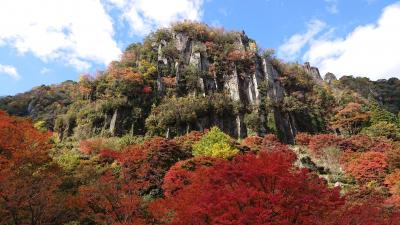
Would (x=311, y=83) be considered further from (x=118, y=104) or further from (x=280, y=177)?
(x=280, y=177)

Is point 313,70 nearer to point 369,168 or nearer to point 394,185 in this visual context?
point 369,168

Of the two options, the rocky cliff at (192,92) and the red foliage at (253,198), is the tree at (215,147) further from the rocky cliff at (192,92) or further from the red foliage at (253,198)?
the red foliage at (253,198)

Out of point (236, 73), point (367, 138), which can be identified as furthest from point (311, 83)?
point (367, 138)

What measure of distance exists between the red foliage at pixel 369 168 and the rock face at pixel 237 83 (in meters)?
17.5

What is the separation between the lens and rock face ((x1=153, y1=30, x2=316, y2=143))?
6250cm

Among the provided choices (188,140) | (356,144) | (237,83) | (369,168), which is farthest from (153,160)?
(237,83)

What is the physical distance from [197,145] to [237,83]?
2248cm

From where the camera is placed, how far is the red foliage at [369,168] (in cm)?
4409

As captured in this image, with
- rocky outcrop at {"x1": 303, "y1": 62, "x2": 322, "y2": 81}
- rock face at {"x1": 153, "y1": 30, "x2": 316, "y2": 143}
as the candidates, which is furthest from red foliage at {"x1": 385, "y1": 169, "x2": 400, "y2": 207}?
rocky outcrop at {"x1": 303, "y1": 62, "x2": 322, "y2": 81}

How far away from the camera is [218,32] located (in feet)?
260

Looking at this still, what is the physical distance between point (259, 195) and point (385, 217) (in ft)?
29.4

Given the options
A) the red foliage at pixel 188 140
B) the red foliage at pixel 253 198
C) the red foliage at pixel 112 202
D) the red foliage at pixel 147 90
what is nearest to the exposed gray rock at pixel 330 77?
the red foliage at pixel 147 90

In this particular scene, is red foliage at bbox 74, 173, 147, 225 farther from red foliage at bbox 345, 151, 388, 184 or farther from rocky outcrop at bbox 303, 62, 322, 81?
rocky outcrop at bbox 303, 62, 322, 81

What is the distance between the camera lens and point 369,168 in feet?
148
